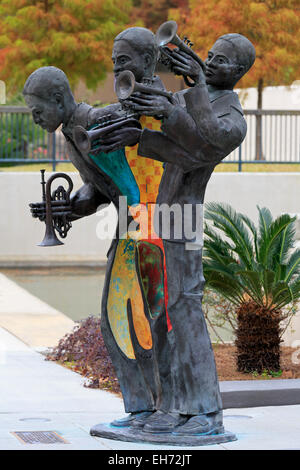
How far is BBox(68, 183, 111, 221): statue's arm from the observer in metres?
5.81

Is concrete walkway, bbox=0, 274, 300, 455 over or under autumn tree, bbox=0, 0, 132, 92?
under

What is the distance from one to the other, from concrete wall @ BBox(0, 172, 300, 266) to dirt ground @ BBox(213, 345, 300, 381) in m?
10.6

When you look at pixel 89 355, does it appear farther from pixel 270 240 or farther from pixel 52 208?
pixel 52 208

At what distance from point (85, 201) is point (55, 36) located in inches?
1016

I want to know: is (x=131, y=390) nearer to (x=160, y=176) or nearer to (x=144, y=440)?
(x=144, y=440)

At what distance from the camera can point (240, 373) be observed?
331 inches

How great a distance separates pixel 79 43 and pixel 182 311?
2645 cm

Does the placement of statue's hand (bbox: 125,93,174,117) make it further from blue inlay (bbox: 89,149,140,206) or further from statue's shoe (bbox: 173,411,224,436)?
statue's shoe (bbox: 173,411,224,436)

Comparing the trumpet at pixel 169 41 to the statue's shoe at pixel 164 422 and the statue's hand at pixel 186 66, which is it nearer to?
the statue's hand at pixel 186 66

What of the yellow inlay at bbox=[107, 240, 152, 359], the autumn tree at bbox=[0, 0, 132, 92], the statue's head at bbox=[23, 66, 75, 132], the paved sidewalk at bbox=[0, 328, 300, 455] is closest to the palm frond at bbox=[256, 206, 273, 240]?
the paved sidewalk at bbox=[0, 328, 300, 455]

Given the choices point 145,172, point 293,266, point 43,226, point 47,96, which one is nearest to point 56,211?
point 145,172

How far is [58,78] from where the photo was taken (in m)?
5.48

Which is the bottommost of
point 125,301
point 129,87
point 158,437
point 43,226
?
point 158,437
